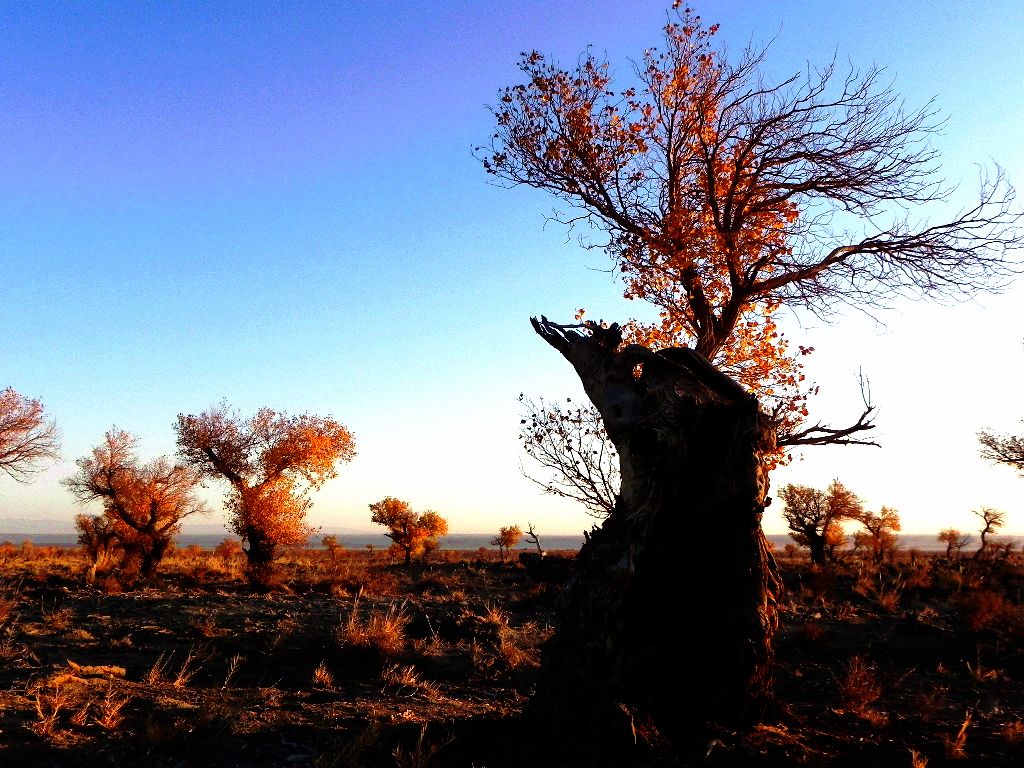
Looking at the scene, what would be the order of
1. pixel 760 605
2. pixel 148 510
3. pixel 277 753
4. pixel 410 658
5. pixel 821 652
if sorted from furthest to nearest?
pixel 148 510
pixel 821 652
pixel 410 658
pixel 760 605
pixel 277 753

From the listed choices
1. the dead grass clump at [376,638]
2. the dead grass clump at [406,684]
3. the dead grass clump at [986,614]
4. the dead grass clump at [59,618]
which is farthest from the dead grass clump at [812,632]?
the dead grass clump at [59,618]

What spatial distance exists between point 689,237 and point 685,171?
4.53ft

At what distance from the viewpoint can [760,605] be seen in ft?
19.8

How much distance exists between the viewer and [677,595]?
606 centimetres

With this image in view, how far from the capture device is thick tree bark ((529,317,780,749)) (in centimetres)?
575

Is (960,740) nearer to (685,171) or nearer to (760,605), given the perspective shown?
(760,605)

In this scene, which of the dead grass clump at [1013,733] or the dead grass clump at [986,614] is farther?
the dead grass clump at [986,614]

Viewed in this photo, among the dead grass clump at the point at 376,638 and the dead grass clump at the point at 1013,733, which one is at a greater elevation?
the dead grass clump at the point at 1013,733

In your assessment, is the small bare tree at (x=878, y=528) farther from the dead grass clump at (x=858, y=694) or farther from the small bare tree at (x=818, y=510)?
the dead grass clump at (x=858, y=694)

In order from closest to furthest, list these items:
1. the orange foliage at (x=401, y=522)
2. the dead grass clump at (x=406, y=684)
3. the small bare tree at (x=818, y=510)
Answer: the dead grass clump at (x=406, y=684) → the small bare tree at (x=818, y=510) → the orange foliage at (x=401, y=522)

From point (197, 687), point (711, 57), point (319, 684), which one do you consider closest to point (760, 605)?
point (319, 684)

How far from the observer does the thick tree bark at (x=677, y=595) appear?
18.9ft

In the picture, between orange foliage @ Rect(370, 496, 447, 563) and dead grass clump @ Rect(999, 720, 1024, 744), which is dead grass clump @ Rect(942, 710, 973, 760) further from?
orange foliage @ Rect(370, 496, 447, 563)

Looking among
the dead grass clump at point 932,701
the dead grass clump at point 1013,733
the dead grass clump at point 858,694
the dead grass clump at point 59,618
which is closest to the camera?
the dead grass clump at point 1013,733
